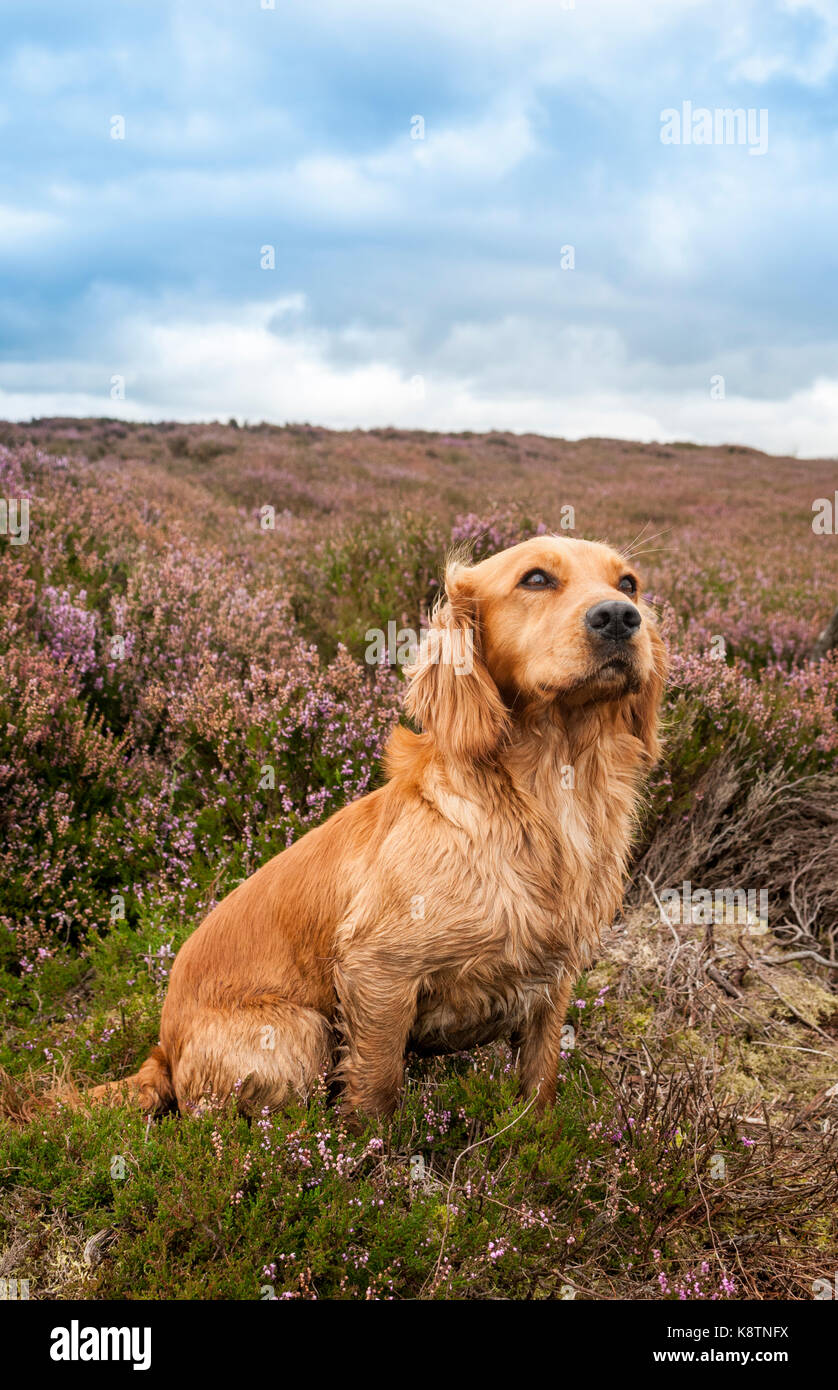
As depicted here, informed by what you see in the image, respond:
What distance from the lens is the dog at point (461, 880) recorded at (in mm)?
2223

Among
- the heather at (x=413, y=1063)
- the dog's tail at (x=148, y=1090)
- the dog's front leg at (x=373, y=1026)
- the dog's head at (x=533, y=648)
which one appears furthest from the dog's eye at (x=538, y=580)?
the dog's tail at (x=148, y=1090)

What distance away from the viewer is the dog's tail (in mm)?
2502

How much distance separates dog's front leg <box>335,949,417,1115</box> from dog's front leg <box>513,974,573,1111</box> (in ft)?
1.24

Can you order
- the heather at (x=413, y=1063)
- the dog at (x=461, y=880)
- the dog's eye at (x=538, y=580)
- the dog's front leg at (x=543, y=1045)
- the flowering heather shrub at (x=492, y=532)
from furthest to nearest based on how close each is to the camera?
1. the flowering heather shrub at (x=492, y=532)
2. the dog's front leg at (x=543, y=1045)
3. the dog's eye at (x=538, y=580)
4. the dog at (x=461, y=880)
5. the heather at (x=413, y=1063)

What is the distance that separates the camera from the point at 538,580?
7.64 ft

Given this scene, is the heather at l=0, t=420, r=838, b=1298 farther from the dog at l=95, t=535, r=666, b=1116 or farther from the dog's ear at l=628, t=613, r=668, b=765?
the dog's ear at l=628, t=613, r=668, b=765

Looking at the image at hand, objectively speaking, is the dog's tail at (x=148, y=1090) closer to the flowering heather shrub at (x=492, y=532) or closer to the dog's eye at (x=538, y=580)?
the dog's eye at (x=538, y=580)

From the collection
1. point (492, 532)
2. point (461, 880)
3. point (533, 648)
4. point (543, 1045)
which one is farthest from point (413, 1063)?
point (492, 532)

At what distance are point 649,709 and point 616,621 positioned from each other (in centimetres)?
53

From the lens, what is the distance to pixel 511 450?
85.9ft

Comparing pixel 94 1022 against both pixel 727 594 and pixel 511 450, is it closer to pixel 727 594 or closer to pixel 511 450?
pixel 727 594

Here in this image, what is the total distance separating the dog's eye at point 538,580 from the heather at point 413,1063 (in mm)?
1348
